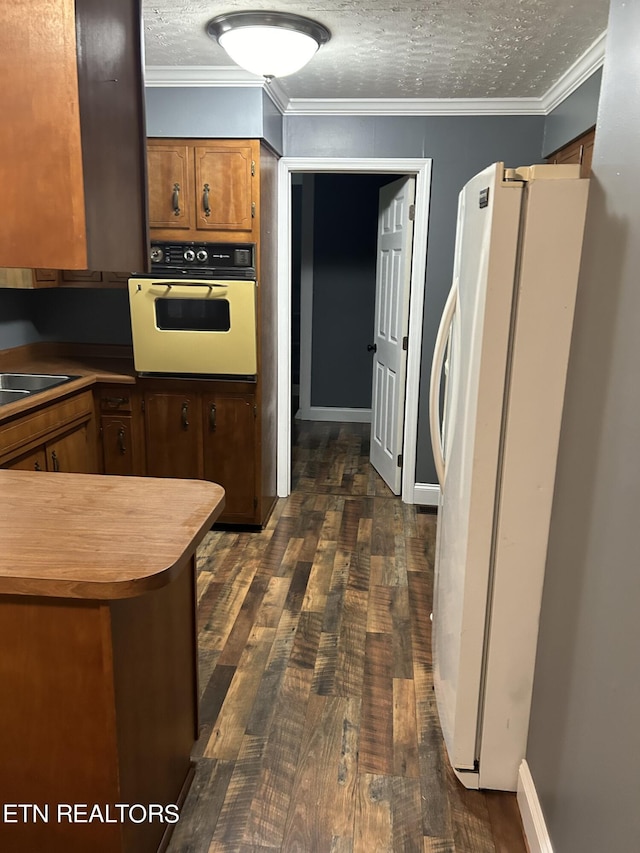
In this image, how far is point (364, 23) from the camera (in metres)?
2.59

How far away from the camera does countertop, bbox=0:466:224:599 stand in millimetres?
1241

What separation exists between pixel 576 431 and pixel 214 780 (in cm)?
146

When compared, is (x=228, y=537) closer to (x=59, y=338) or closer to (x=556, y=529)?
(x=59, y=338)

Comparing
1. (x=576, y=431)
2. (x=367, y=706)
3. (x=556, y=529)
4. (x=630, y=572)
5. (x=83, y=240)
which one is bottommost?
(x=367, y=706)

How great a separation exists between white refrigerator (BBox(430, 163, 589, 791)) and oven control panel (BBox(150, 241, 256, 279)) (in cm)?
160

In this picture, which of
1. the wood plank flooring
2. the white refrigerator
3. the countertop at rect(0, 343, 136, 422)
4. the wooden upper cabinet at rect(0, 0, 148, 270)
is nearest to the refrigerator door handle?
the white refrigerator

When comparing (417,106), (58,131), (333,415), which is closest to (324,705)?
(58,131)

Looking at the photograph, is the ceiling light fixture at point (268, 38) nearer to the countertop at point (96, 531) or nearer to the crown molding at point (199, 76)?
the crown molding at point (199, 76)

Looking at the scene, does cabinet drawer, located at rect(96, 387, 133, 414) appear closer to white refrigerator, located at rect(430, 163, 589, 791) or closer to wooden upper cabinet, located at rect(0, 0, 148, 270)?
white refrigerator, located at rect(430, 163, 589, 791)

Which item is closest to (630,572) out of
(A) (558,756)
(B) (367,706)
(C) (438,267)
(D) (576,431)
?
(D) (576,431)

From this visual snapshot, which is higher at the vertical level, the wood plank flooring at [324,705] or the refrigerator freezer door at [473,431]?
the refrigerator freezer door at [473,431]

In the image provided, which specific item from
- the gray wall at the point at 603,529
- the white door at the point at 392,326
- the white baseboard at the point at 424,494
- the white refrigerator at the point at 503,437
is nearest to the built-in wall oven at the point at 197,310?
the white door at the point at 392,326

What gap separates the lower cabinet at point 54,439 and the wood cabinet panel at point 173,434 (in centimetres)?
32

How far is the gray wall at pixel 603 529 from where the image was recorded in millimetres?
1189
